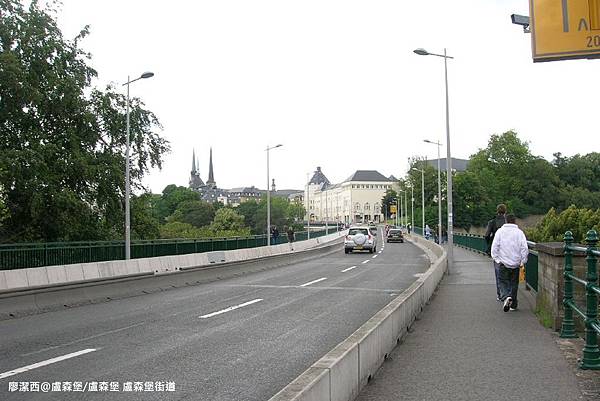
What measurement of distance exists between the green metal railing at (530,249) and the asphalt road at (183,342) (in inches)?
132

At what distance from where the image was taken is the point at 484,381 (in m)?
6.29

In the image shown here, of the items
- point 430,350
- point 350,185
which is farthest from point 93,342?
point 350,185

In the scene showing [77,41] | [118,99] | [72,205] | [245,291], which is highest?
Answer: [77,41]

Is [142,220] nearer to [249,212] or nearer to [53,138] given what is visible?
[53,138]

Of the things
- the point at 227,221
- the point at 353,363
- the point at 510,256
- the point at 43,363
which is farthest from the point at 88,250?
the point at 227,221

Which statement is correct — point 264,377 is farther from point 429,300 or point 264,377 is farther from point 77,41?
point 77,41

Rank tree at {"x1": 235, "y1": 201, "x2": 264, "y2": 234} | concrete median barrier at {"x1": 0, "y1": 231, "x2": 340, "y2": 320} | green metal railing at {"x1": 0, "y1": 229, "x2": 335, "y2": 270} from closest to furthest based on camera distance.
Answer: concrete median barrier at {"x1": 0, "y1": 231, "x2": 340, "y2": 320}
green metal railing at {"x1": 0, "y1": 229, "x2": 335, "y2": 270}
tree at {"x1": 235, "y1": 201, "x2": 264, "y2": 234}

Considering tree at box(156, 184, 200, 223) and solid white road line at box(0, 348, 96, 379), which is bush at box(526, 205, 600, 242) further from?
tree at box(156, 184, 200, 223)

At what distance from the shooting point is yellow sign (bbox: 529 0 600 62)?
944cm

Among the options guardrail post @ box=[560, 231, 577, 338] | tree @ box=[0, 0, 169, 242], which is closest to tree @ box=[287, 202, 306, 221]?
tree @ box=[0, 0, 169, 242]

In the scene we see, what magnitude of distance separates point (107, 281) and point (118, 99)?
23.1 m

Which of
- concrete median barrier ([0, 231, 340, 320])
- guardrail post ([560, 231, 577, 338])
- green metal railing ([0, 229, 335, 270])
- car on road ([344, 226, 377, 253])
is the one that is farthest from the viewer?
car on road ([344, 226, 377, 253])

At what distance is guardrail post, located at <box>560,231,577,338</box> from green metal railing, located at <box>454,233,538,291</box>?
15.3 ft

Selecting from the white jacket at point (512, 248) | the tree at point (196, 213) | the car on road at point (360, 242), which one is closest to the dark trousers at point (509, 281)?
the white jacket at point (512, 248)
